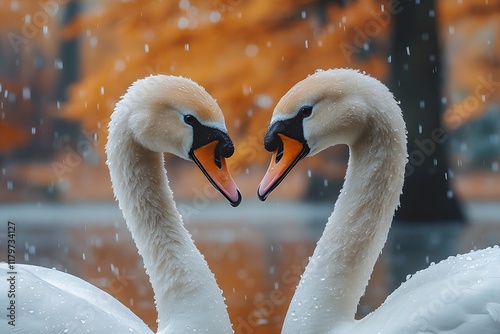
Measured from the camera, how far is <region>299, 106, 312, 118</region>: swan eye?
2207 mm

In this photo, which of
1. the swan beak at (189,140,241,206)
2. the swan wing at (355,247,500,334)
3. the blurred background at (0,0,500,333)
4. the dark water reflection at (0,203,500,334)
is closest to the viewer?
the swan wing at (355,247,500,334)

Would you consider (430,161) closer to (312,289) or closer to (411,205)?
(411,205)

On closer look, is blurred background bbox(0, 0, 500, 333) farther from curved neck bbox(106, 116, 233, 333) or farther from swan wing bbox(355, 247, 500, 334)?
swan wing bbox(355, 247, 500, 334)

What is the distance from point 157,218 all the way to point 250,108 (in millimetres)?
4957

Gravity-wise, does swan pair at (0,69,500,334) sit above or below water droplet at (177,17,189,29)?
above

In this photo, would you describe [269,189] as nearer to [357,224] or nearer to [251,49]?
[357,224]

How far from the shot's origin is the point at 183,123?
223cm

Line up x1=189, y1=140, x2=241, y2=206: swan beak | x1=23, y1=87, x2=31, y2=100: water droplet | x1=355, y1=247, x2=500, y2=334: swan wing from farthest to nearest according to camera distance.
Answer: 1. x1=23, y1=87, x2=31, y2=100: water droplet
2. x1=189, y1=140, x2=241, y2=206: swan beak
3. x1=355, y1=247, x2=500, y2=334: swan wing

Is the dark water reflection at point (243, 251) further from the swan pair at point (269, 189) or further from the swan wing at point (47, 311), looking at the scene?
the swan wing at point (47, 311)

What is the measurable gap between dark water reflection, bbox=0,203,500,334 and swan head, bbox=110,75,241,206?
124cm

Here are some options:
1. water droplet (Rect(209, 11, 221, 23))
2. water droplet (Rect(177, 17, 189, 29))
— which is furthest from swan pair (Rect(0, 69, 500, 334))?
water droplet (Rect(209, 11, 221, 23))

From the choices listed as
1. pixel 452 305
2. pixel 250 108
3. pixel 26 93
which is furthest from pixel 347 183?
pixel 26 93

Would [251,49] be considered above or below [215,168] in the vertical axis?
below

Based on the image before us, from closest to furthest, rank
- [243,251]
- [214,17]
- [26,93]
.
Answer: [243,251]
[214,17]
[26,93]
